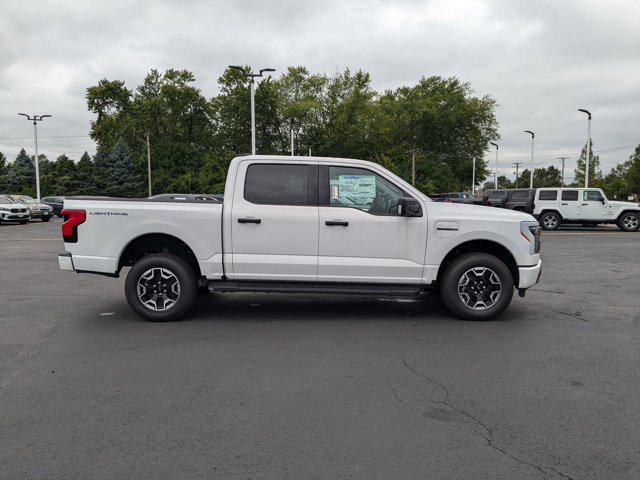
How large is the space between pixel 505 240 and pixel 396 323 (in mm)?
1639

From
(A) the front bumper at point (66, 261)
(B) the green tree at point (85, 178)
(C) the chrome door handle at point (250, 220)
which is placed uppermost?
(B) the green tree at point (85, 178)

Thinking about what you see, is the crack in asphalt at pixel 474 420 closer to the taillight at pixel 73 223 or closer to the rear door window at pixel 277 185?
the rear door window at pixel 277 185

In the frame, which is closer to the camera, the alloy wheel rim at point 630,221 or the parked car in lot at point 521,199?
the alloy wheel rim at point 630,221

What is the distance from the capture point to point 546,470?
3.06m

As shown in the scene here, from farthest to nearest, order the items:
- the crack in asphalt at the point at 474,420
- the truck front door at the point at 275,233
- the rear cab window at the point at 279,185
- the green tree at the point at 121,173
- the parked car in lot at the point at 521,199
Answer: the green tree at the point at 121,173 < the parked car in lot at the point at 521,199 < the rear cab window at the point at 279,185 < the truck front door at the point at 275,233 < the crack in asphalt at the point at 474,420

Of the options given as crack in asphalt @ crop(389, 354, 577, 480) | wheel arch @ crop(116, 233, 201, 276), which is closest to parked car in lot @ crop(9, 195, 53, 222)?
wheel arch @ crop(116, 233, 201, 276)

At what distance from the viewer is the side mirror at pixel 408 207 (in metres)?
6.22

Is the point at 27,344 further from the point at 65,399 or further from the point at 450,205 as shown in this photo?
the point at 450,205

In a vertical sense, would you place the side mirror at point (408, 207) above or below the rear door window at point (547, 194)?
below

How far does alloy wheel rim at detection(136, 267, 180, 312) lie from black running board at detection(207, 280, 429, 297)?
441 millimetres

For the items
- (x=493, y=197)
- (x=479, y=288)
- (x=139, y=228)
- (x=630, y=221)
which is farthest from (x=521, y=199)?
(x=139, y=228)

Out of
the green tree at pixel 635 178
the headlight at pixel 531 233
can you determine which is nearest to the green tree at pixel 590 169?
the green tree at pixel 635 178

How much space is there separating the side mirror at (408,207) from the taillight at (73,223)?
146 inches

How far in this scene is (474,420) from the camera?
12.2 feet
